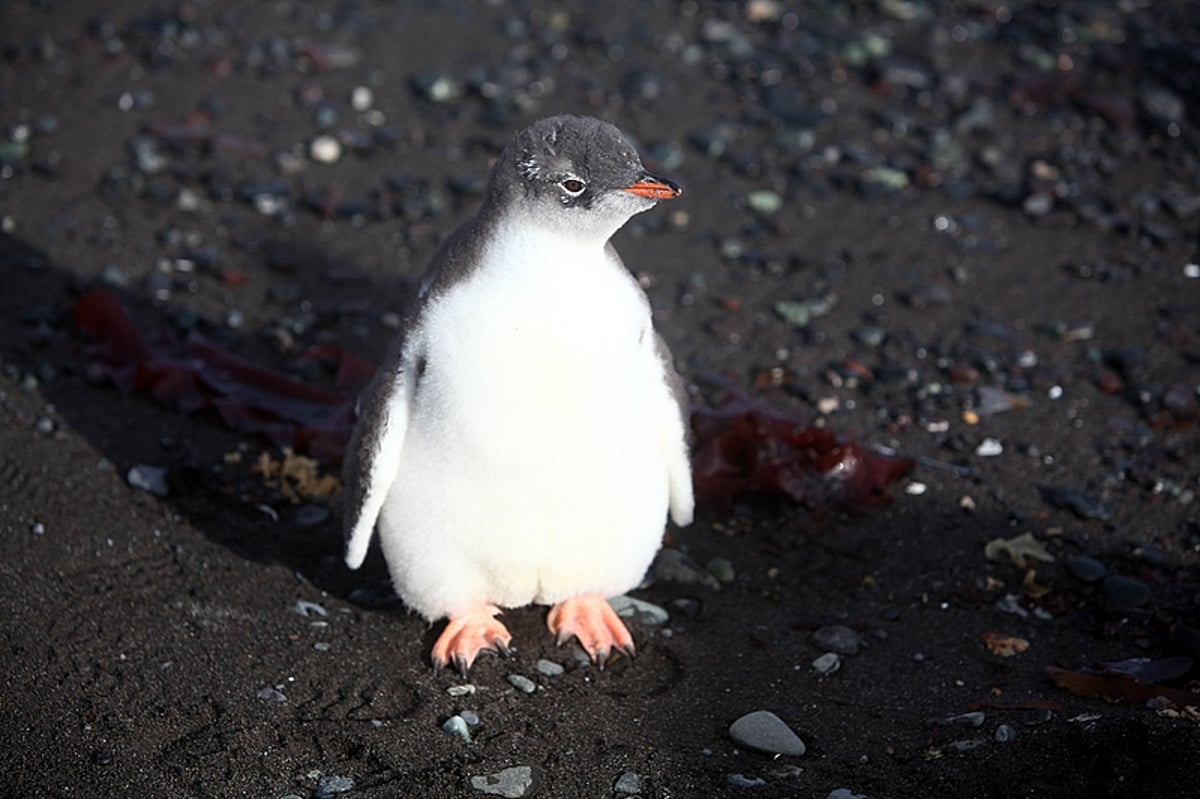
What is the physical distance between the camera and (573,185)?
3.37 m

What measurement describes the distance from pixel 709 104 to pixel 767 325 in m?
1.91

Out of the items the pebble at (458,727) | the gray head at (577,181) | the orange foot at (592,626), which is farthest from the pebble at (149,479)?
the gray head at (577,181)

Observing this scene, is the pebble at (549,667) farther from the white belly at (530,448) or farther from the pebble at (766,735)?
the pebble at (766,735)

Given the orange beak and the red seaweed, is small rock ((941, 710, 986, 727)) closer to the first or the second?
the red seaweed

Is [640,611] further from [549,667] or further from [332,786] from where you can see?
[332,786]

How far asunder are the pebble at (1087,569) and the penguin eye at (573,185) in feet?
6.64

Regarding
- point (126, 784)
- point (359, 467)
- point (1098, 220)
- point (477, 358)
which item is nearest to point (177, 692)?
point (126, 784)

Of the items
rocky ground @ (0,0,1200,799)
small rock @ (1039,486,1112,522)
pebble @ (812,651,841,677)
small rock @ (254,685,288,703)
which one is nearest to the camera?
rocky ground @ (0,0,1200,799)

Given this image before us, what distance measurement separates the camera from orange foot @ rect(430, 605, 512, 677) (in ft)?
12.4

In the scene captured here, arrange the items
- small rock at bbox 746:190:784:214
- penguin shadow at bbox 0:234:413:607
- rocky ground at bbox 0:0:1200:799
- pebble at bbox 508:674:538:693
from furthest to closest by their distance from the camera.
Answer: small rock at bbox 746:190:784:214, penguin shadow at bbox 0:234:413:607, pebble at bbox 508:674:538:693, rocky ground at bbox 0:0:1200:799

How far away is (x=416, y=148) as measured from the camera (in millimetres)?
6957

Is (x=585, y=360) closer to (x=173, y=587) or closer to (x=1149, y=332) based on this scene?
(x=173, y=587)

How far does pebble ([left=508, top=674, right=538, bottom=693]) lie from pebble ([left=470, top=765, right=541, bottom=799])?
0.40 metres

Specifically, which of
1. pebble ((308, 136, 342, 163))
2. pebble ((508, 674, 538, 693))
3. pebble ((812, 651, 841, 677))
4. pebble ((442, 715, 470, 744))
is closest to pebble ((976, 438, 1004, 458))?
pebble ((812, 651, 841, 677))
